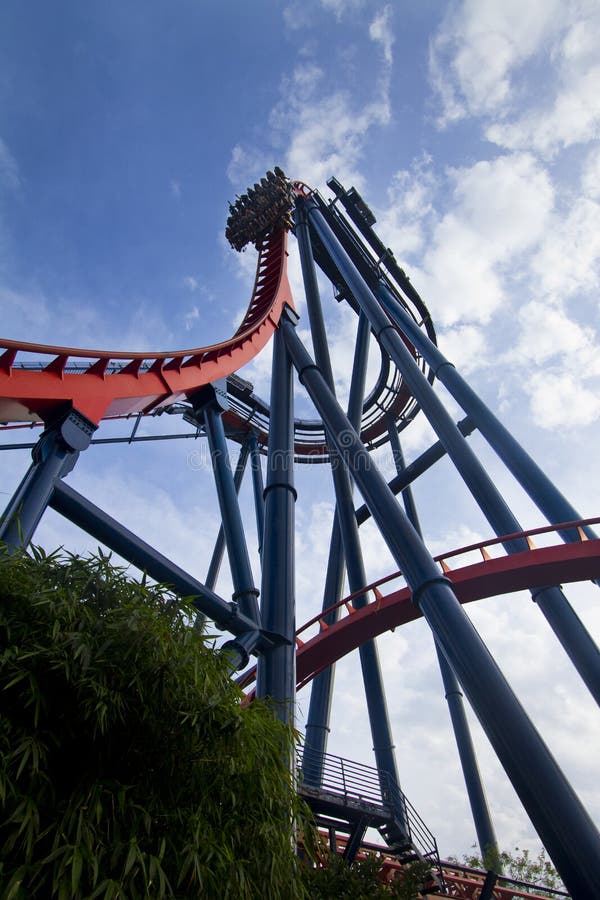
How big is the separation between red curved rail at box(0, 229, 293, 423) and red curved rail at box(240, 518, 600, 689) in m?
4.15

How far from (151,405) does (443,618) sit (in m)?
4.94

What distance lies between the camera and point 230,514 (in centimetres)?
757

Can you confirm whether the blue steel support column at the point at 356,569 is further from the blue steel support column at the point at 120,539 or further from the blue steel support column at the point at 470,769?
the blue steel support column at the point at 120,539

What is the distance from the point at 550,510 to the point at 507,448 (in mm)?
1119

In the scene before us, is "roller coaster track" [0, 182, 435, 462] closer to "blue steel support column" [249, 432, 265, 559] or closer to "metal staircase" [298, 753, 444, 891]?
"blue steel support column" [249, 432, 265, 559]

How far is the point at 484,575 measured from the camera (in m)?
7.75

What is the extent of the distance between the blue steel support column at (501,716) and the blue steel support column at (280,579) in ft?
3.51

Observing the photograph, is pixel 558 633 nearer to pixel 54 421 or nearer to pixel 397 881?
pixel 397 881

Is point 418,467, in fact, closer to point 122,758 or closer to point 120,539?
point 120,539

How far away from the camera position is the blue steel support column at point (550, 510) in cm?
720

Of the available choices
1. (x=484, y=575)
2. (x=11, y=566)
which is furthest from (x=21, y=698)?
(x=484, y=575)

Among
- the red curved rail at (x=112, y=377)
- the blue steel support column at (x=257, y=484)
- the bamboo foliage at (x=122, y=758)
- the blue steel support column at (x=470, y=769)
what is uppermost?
the blue steel support column at (x=257, y=484)

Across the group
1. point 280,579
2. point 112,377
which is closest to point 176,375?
point 112,377

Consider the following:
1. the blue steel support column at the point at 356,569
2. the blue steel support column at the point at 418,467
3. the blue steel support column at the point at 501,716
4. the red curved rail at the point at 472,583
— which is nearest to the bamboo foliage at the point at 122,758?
the blue steel support column at the point at 501,716
